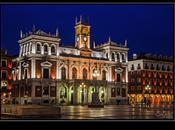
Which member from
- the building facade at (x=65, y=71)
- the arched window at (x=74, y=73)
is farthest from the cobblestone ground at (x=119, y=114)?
the arched window at (x=74, y=73)

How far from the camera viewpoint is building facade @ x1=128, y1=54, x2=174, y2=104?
285 ft

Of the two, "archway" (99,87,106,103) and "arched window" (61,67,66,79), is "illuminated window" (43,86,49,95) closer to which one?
"arched window" (61,67,66,79)

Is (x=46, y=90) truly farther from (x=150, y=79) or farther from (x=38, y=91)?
(x=150, y=79)

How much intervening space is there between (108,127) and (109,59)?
59104mm

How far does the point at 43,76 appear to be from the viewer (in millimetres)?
67375

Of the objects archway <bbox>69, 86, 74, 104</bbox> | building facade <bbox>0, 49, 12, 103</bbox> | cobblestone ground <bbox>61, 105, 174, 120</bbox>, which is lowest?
cobblestone ground <bbox>61, 105, 174, 120</bbox>

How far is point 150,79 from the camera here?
8812cm

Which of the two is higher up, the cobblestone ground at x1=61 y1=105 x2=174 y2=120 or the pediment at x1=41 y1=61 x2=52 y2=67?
the pediment at x1=41 y1=61 x2=52 y2=67

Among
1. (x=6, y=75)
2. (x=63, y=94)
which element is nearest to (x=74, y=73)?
(x=63, y=94)

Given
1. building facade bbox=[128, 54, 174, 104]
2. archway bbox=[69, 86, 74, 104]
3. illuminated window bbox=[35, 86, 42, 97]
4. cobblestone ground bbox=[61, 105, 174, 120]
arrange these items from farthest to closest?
building facade bbox=[128, 54, 174, 104] < archway bbox=[69, 86, 74, 104] < illuminated window bbox=[35, 86, 42, 97] < cobblestone ground bbox=[61, 105, 174, 120]

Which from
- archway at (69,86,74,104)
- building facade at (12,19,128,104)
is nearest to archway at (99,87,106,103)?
building facade at (12,19,128,104)

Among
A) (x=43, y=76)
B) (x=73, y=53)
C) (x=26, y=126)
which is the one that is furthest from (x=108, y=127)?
(x=73, y=53)

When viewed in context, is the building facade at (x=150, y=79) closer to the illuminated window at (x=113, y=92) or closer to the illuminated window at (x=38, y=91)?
the illuminated window at (x=113, y=92)

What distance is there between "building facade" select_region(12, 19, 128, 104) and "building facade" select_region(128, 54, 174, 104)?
797 centimetres
